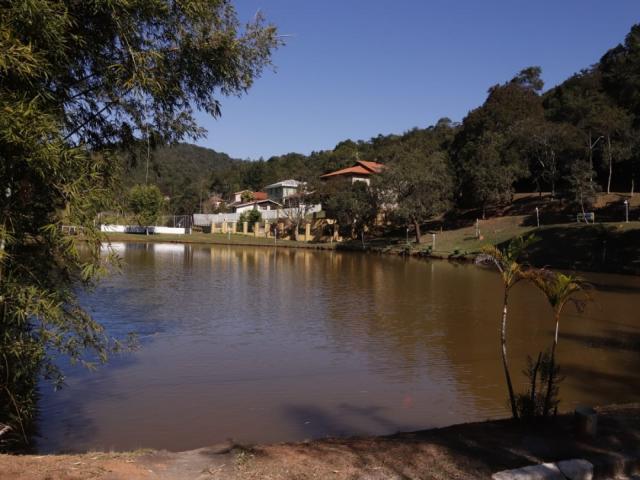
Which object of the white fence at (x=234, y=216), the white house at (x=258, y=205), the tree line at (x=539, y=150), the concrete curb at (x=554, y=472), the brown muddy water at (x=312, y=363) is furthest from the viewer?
the white house at (x=258, y=205)

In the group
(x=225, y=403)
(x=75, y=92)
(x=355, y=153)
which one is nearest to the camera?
(x=75, y=92)

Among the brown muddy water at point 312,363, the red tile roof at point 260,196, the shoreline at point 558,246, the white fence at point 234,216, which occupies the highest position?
the red tile roof at point 260,196

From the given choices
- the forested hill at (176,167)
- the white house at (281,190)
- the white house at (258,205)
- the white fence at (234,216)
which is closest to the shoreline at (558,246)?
the white fence at (234,216)

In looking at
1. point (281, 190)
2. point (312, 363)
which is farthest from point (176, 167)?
point (312, 363)

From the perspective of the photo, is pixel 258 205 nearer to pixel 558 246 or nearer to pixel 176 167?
pixel 176 167

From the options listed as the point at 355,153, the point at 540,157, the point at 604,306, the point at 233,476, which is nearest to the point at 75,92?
the point at 233,476

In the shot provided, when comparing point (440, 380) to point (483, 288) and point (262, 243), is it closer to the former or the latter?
point (483, 288)

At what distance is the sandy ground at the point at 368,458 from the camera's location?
5250mm

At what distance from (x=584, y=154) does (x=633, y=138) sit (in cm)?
361

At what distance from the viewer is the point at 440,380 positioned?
36.8 ft

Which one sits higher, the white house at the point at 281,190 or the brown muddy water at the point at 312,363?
the white house at the point at 281,190

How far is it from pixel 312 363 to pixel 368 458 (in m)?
6.75

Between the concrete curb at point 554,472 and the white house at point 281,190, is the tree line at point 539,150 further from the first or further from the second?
the concrete curb at point 554,472

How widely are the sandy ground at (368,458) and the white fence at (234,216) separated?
5942 cm
